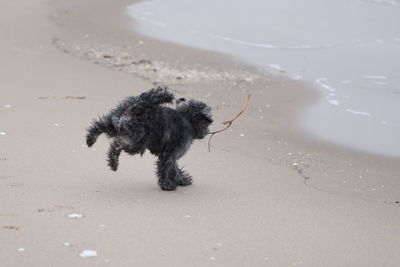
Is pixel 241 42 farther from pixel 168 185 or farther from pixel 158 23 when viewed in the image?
pixel 168 185

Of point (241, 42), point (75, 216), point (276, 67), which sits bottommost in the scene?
point (75, 216)

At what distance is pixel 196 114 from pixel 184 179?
61 cm

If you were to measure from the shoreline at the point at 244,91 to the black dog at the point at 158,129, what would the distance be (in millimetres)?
1406

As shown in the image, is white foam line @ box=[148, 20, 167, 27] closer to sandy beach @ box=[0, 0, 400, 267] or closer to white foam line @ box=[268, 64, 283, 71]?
sandy beach @ box=[0, 0, 400, 267]

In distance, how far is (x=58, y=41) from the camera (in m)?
12.9

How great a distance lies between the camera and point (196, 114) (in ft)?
22.8

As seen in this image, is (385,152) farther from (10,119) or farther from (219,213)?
(10,119)

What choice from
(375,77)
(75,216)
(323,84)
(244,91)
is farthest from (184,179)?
(375,77)

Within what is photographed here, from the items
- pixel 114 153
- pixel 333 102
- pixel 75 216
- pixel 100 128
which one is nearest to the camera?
pixel 75 216

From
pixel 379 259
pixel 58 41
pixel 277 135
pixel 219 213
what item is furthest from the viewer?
pixel 58 41

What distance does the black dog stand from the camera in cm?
652

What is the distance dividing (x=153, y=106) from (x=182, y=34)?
25.3 feet

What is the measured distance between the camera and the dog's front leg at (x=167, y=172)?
22.3 feet

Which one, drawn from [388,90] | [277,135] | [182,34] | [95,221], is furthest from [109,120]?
[182,34]
